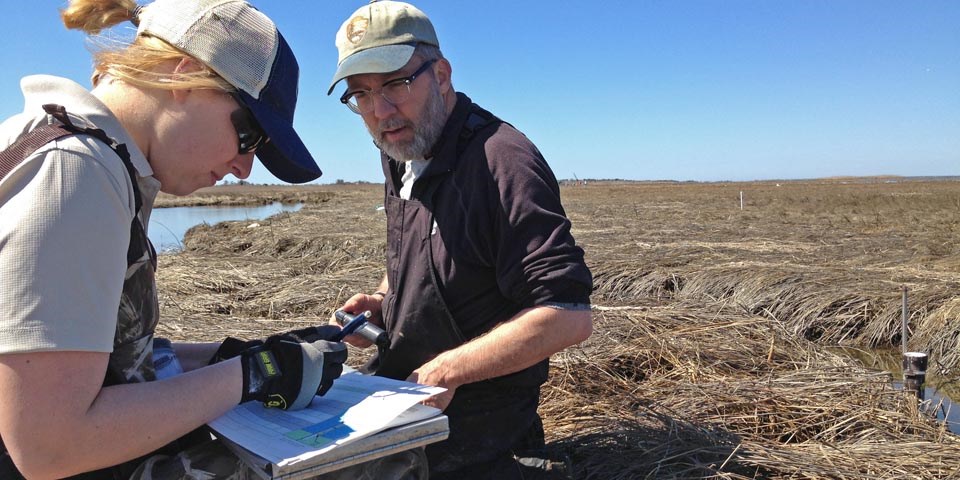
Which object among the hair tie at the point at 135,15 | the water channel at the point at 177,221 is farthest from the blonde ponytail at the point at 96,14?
the water channel at the point at 177,221

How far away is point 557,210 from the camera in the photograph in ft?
7.13

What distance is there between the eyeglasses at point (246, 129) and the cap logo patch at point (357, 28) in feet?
3.01

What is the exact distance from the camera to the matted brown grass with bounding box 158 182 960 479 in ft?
9.66

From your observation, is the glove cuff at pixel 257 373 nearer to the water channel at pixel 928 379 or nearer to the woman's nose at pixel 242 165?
the woman's nose at pixel 242 165

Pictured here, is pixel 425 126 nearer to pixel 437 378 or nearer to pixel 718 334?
pixel 437 378

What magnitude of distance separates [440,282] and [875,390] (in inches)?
106

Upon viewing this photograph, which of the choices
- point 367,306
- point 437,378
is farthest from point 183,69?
point 367,306

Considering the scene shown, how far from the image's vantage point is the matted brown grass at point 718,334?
2.94 metres

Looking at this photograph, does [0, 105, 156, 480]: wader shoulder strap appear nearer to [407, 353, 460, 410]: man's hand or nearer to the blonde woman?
the blonde woman

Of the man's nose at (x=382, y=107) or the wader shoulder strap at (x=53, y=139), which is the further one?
the man's nose at (x=382, y=107)

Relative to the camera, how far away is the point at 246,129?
5.14ft

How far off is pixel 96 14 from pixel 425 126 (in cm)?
106

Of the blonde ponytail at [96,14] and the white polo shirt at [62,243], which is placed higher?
the blonde ponytail at [96,14]

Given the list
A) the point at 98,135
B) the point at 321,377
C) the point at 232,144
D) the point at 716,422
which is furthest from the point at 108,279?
the point at 716,422
